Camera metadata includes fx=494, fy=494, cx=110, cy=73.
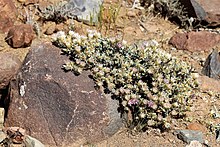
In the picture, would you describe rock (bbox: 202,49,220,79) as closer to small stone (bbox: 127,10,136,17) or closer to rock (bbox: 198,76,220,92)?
rock (bbox: 198,76,220,92)

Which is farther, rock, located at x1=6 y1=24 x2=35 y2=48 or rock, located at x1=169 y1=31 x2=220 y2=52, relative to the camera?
rock, located at x1=169 y1=31 x2=220 y2=52

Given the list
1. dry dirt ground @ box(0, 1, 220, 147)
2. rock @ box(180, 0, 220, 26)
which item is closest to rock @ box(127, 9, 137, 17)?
dry dirt ground @ box(0, 1, 220, 147)

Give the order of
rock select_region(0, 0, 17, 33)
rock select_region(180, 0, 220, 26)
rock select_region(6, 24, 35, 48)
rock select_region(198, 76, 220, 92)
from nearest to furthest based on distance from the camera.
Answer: rock select_region(198, 76, 220, 92)
rock select_region(6, 24, 35, 48)
rock select_region(0, 0, 17, 33)
rock select_region(180, 0, 220, 26)

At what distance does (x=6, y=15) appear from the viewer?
5008 millimetres

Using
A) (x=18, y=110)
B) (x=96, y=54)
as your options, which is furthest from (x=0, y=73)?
(x=96, y=54)

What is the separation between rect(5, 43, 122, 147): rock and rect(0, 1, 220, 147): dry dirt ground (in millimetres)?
151

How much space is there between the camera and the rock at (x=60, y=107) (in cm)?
372

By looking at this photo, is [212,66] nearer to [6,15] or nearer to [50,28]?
[50,28]

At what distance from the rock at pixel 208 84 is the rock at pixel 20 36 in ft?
5.47

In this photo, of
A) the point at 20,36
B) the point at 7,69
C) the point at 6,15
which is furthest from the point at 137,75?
the point at 6,15

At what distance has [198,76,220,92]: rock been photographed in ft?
14.7

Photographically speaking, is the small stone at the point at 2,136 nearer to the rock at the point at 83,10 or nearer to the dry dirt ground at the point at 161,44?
the dry dirt ground at the point at 161,44

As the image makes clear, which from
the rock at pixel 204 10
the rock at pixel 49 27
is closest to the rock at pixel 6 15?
the rock at pixel 49 27

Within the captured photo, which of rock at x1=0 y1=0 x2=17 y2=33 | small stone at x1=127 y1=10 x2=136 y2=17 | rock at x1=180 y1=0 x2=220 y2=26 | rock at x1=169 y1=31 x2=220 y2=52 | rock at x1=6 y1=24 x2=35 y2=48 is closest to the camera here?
rock at x1=6 y1=24 x2=35 y2=48
